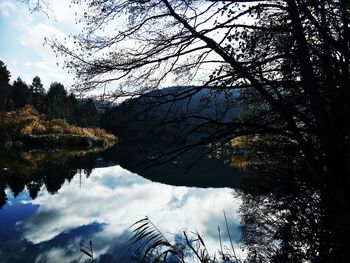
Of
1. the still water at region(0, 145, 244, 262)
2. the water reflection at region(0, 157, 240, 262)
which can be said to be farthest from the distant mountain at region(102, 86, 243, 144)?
the water reflection at region(0, 157, 240, 262)

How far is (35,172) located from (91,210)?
419 inches

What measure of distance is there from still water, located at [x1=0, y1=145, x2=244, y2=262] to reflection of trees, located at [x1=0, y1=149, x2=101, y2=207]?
0.05 meters

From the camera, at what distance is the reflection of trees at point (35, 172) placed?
19.7m

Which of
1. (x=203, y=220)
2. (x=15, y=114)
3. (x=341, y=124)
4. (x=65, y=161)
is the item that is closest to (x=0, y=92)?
(x=15, y=114)

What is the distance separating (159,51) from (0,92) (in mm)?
60752

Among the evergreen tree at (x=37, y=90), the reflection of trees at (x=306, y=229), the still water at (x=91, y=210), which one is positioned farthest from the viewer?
the evergreen tree at (x=37, y=90)

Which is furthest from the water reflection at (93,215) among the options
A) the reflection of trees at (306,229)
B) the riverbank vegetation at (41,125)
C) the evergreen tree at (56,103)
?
the evergreen tree at (56,103)

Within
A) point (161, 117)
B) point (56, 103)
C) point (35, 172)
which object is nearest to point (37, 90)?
point (56, 103)

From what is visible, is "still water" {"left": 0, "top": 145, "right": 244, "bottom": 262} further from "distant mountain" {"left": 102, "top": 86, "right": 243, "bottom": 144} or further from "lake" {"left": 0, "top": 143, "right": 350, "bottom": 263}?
"distant mountain" {"left": 102, "top": 86, "right": 243, "bottom": 144}

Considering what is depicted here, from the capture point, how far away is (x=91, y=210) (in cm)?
1574

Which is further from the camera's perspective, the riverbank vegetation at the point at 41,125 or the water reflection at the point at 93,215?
the riverbank vegetation at the point at 41,125

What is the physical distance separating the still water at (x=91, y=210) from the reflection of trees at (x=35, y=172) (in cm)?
5

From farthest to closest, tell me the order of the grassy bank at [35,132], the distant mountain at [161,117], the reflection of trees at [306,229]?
1. the grassy bank at [35,132]
2. the distant mountain at [161,117]
3. the reflection of trees at [306,229]

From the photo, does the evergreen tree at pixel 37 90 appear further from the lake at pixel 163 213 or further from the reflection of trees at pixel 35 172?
the lake at pixel 163 213
